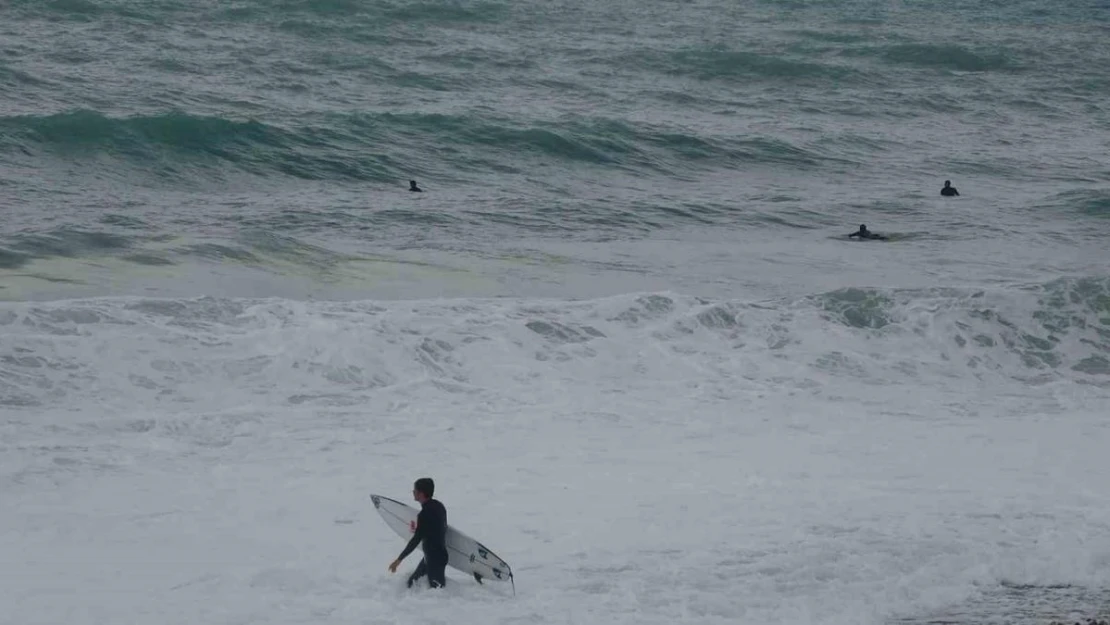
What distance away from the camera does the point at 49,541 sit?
1041 centimetres

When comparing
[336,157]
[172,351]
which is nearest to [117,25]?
[336,157]

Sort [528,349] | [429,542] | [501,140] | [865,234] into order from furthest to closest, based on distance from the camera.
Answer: [501,140] → [865,234] → [528,349] → [429,542]

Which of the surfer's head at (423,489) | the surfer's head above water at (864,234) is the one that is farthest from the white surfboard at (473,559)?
the surfer's head above water at (864,234)

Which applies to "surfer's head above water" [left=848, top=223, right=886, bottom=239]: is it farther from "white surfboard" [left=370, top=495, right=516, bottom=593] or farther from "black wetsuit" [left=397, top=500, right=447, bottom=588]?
"black wetsuit" [left=397, top=500, right=447, bottom=588]

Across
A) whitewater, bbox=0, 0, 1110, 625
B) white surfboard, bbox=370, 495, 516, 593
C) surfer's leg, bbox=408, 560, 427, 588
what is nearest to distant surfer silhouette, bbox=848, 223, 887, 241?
whitewater, bbox=0, 0, 1110, 625

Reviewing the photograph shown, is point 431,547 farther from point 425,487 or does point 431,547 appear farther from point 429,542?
point 425,487

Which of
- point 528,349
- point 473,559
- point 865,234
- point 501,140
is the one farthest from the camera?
point 501,140

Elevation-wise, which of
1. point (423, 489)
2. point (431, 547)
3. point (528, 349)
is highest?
point (423, 489)

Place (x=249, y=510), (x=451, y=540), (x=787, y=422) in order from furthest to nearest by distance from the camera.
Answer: (x=787, y=422) < (x=249, y=510) < (x=451, y=540)

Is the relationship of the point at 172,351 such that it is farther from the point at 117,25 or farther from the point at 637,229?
the point at 117,25

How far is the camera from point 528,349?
15.5m

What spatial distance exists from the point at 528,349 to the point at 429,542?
5.88 meters

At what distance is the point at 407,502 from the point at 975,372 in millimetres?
7703

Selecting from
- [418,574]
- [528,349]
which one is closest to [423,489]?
[418,574]
